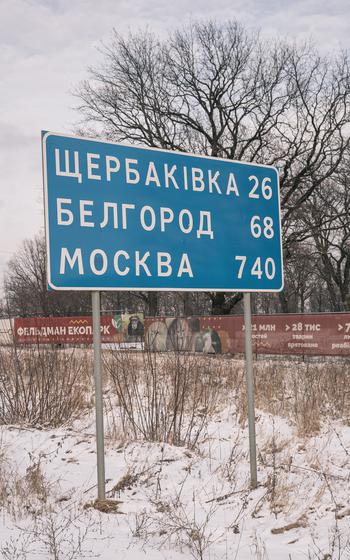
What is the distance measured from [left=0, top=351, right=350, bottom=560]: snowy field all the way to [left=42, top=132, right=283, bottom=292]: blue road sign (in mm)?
1752

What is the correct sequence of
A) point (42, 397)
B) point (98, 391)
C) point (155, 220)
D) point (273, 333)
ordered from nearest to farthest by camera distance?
point (98, 391)
point (155, 220)
point (42, 397)
point (273, 333)

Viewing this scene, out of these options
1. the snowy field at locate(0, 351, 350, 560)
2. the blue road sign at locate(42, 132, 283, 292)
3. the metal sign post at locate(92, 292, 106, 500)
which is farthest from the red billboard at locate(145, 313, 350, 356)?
the metal sign post at locate(92, 292, 106, 500)

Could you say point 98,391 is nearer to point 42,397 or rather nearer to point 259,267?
point 259,267

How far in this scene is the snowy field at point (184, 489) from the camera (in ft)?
12.7

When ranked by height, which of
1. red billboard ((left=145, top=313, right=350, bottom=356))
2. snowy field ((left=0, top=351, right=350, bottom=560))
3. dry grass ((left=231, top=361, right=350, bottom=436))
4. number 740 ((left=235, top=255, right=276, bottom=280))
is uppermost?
number 740 ((left=235, top=255, right=276, bottom=280))

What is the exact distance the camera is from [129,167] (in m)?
4.98

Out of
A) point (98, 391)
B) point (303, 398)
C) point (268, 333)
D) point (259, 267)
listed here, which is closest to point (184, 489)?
point (98, 391)

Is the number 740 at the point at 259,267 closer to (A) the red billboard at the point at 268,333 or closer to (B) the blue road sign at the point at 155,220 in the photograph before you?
(B) the blue road sign at the point at 155,220

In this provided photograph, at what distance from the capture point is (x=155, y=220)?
199 inches

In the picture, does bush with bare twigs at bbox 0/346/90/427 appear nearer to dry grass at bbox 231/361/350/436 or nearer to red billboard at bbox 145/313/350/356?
dry grass at bbox 231/361/350/436

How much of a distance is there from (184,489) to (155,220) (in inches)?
94.1

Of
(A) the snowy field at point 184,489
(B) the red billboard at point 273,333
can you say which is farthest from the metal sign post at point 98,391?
(B) the red billboard at point 273,333

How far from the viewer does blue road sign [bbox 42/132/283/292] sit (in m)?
4.62

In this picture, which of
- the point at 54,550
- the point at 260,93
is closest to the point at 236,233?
the point at 54,550
